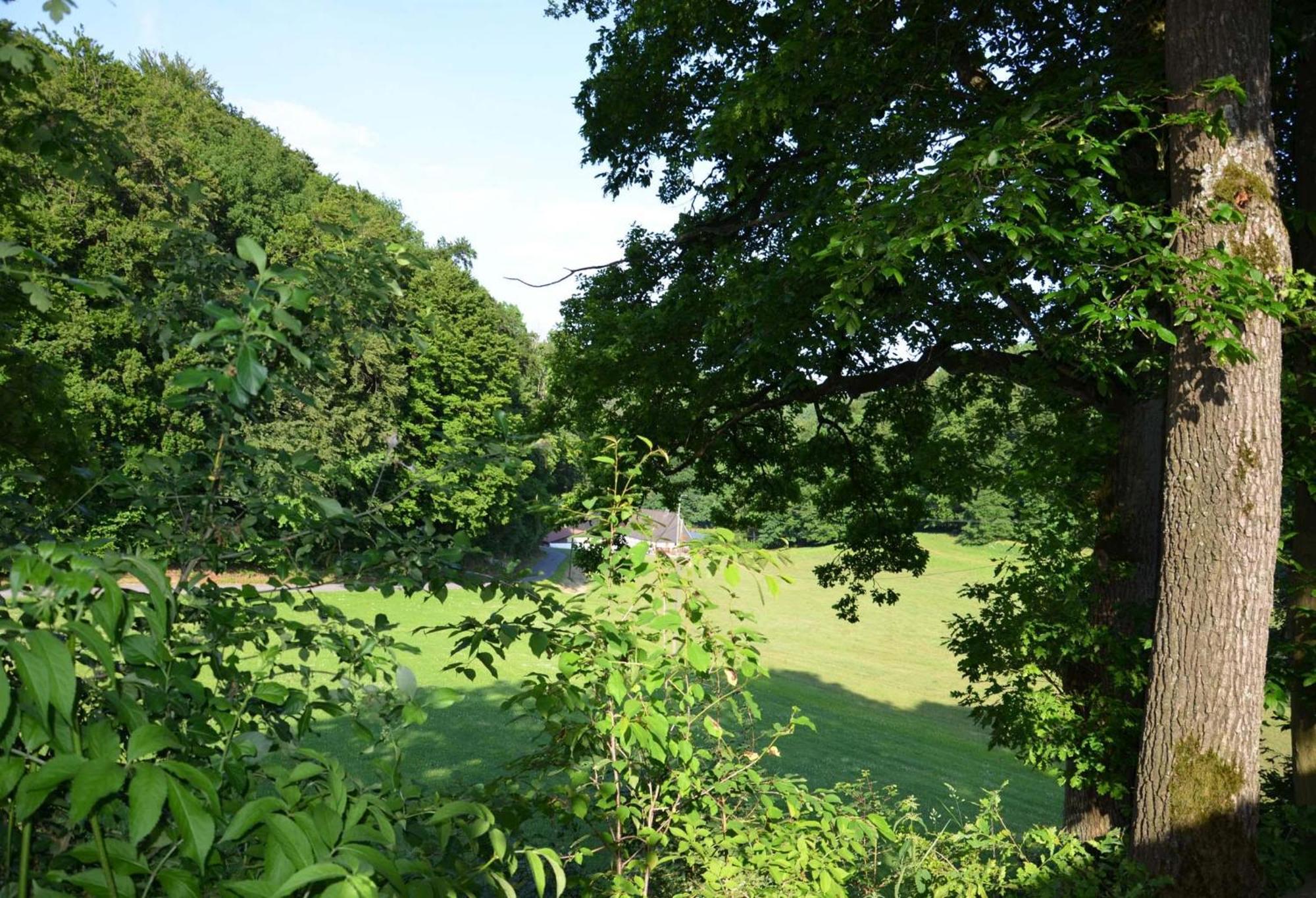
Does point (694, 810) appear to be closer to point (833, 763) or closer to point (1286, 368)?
point (1286, 368)

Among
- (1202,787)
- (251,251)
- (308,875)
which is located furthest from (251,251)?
(1202,787)

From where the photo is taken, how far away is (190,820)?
101 centimetres

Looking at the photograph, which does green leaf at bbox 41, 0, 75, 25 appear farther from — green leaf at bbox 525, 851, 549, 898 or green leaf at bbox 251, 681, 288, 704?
green leaf at bbox 525, 851, 549, 898

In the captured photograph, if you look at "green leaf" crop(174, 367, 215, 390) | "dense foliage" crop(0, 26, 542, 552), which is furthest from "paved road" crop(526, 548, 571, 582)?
"green leaf" crop(174, 367, 215, 390)

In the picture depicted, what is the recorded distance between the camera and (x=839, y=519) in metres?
11.7

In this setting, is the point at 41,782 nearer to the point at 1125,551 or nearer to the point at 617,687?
the point at 617,687

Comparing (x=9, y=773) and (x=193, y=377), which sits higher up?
(x=193, y=377)

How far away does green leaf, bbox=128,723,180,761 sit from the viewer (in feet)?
3.38

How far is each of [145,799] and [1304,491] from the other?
8.03 m

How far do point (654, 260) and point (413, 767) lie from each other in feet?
21.4

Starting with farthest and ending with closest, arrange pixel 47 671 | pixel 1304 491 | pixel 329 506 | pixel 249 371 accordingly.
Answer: pixel 1304 491, pixel 329 506, pixel 249 371, pixel 47 671

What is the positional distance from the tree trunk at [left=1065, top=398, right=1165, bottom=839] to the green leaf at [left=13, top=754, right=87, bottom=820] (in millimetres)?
6958

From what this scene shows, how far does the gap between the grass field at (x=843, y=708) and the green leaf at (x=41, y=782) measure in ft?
5.78

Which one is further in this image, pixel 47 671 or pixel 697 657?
pixel 697 657
